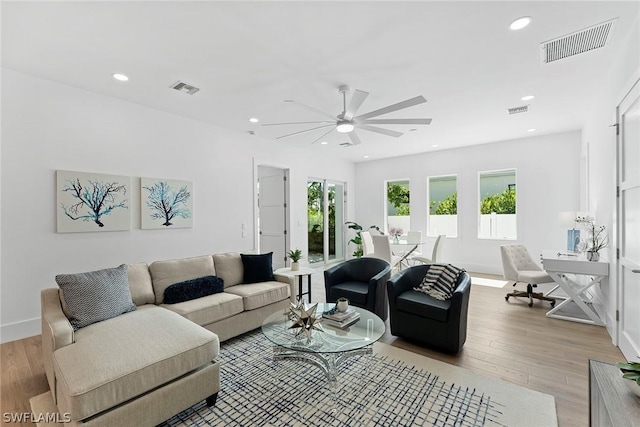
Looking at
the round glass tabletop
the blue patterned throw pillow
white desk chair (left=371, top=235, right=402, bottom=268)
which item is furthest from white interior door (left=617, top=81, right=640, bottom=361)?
white desk chair (left=371, top=235, right=402, bottom=268)

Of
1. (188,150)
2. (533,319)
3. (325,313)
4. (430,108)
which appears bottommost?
(533,319)

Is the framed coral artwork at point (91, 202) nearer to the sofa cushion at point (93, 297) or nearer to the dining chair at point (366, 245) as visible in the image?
the sofa cushion at point (93, 297)

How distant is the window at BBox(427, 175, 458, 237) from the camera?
6969 millimetres

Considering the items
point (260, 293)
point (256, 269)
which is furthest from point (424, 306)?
point (256, 269)

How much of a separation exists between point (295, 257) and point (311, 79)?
2.41 meters

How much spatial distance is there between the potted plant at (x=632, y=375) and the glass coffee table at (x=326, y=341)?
1.33 meters

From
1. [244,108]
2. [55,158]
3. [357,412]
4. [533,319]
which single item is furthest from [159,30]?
[533,319]

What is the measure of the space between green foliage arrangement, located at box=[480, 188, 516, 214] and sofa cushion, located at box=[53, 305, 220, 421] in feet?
21.1

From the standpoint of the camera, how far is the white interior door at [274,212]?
6434mm

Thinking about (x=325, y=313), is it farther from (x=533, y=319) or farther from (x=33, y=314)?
(x=33, y=314)

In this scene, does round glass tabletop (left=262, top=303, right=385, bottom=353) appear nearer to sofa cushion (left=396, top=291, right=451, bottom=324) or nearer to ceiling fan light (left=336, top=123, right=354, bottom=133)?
sofa cushion (left=396, top=291, right=451, bottom=324)

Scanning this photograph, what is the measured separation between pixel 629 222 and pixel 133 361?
4.17 m

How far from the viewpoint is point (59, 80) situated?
10.8ft

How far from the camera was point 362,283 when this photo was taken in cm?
388
